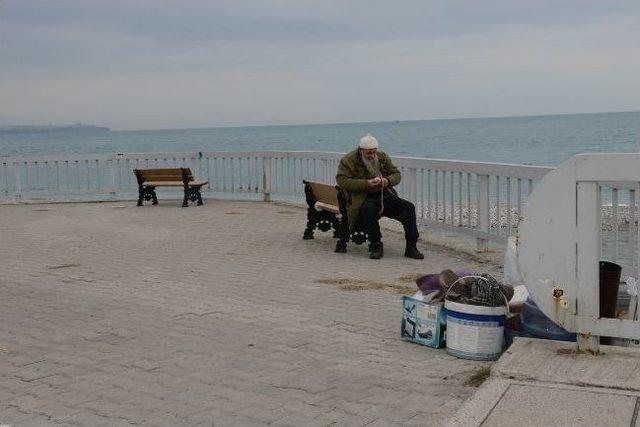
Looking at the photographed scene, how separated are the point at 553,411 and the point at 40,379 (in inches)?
119

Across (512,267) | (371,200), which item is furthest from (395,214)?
(512,267)

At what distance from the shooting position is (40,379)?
493cm

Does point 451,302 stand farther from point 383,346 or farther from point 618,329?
point 618,329

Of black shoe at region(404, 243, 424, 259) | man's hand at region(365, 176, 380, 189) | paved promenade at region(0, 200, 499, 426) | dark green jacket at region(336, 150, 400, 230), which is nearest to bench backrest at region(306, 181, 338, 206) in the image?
dark green jacket at region(336, 150, 400, 230)

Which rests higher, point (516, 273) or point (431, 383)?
point (516, 273)

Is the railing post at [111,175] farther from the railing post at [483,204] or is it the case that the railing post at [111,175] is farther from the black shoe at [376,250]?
the railing post at [483,204]

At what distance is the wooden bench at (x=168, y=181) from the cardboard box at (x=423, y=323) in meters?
11.3

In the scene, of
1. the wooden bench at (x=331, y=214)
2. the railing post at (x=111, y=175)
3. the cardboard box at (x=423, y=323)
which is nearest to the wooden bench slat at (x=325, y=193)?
the wooden bench at (x=331, y=214)

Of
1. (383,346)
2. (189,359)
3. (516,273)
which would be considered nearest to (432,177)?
(516,273)

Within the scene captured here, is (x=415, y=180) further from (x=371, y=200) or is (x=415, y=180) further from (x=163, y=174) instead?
(x=163, y=174)

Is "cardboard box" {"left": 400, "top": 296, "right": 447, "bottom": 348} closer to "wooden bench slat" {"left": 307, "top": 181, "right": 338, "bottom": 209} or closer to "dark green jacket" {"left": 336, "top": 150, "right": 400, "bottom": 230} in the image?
"dark green jacket" {"left": 336, "top": 150, "right": 400, "bottom": 230}

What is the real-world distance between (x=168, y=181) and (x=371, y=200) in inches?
310

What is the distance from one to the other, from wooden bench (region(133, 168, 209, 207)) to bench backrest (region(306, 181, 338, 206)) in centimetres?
606

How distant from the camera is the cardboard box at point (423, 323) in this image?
554cm
